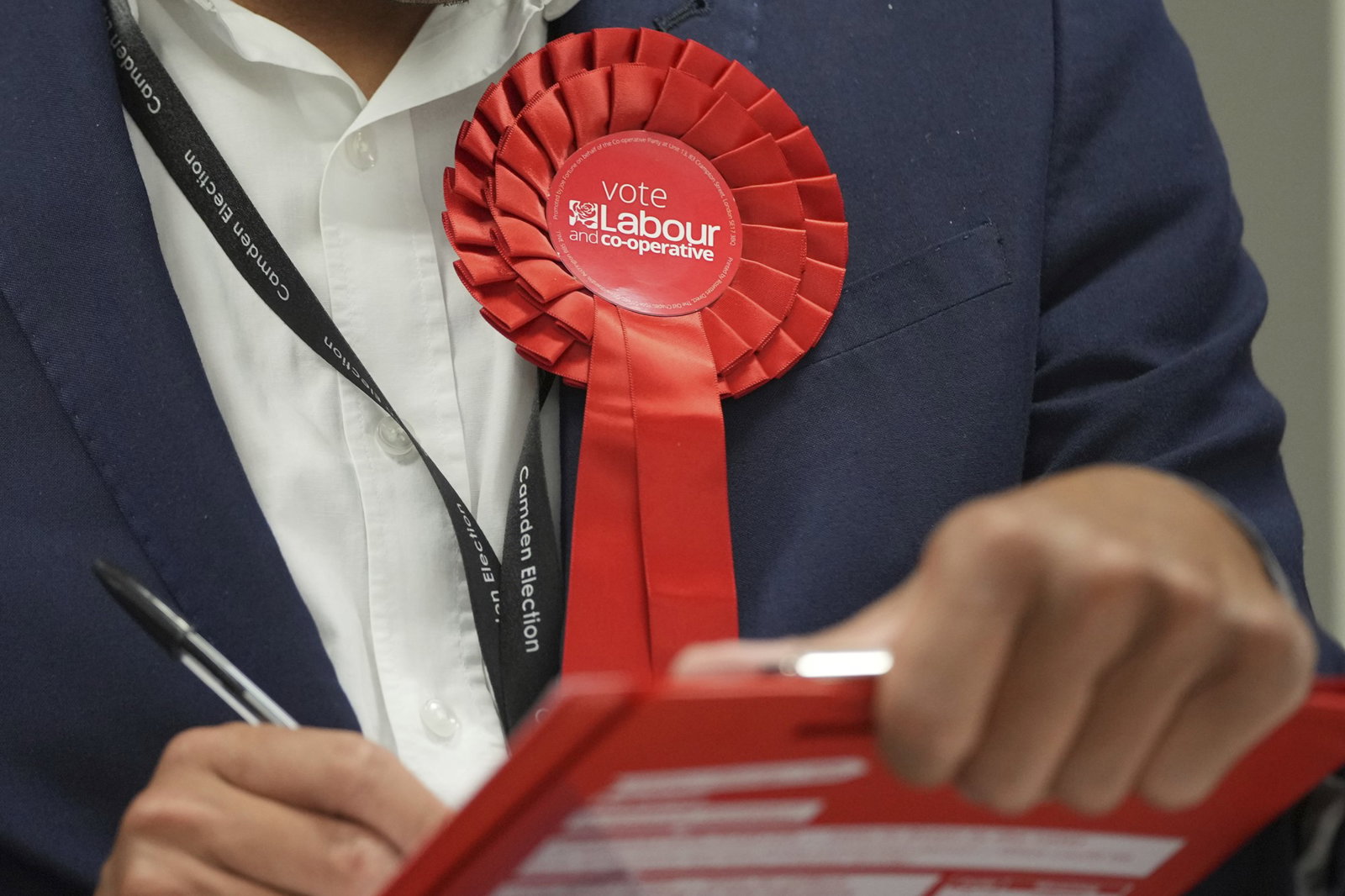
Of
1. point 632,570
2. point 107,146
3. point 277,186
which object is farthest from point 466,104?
point 632,570

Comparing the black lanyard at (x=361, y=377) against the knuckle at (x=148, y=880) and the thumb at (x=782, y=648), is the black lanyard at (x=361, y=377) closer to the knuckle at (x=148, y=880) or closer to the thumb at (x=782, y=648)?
the knuckle at (x=148, y=880)

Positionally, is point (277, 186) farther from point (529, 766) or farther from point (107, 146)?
point (529, 766)

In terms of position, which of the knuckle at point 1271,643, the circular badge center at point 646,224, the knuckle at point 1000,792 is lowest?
the knuckle at point 1000,792

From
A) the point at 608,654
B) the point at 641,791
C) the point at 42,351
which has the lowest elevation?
the point at 608,654

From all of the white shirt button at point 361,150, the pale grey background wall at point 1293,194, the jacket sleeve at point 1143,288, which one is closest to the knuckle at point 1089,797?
the jacket sleeve at point 1143,288

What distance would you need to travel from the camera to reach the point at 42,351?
70 centimetres

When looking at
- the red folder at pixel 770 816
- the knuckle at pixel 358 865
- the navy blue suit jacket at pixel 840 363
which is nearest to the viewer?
the red folder at pixel 770 816

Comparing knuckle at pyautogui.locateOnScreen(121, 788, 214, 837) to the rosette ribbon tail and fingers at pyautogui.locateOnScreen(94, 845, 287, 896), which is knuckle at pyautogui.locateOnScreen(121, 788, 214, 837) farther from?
the rosette ribbon tail

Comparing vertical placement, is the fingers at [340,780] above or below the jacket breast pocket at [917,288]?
below

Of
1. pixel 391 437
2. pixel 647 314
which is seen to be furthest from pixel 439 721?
pixel 647 314

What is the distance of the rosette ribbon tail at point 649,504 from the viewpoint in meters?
0.76

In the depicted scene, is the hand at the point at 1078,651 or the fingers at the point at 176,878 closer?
the hand at the point at 1078,651

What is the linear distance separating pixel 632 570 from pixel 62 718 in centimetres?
32

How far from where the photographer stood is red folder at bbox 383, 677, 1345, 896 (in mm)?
352
